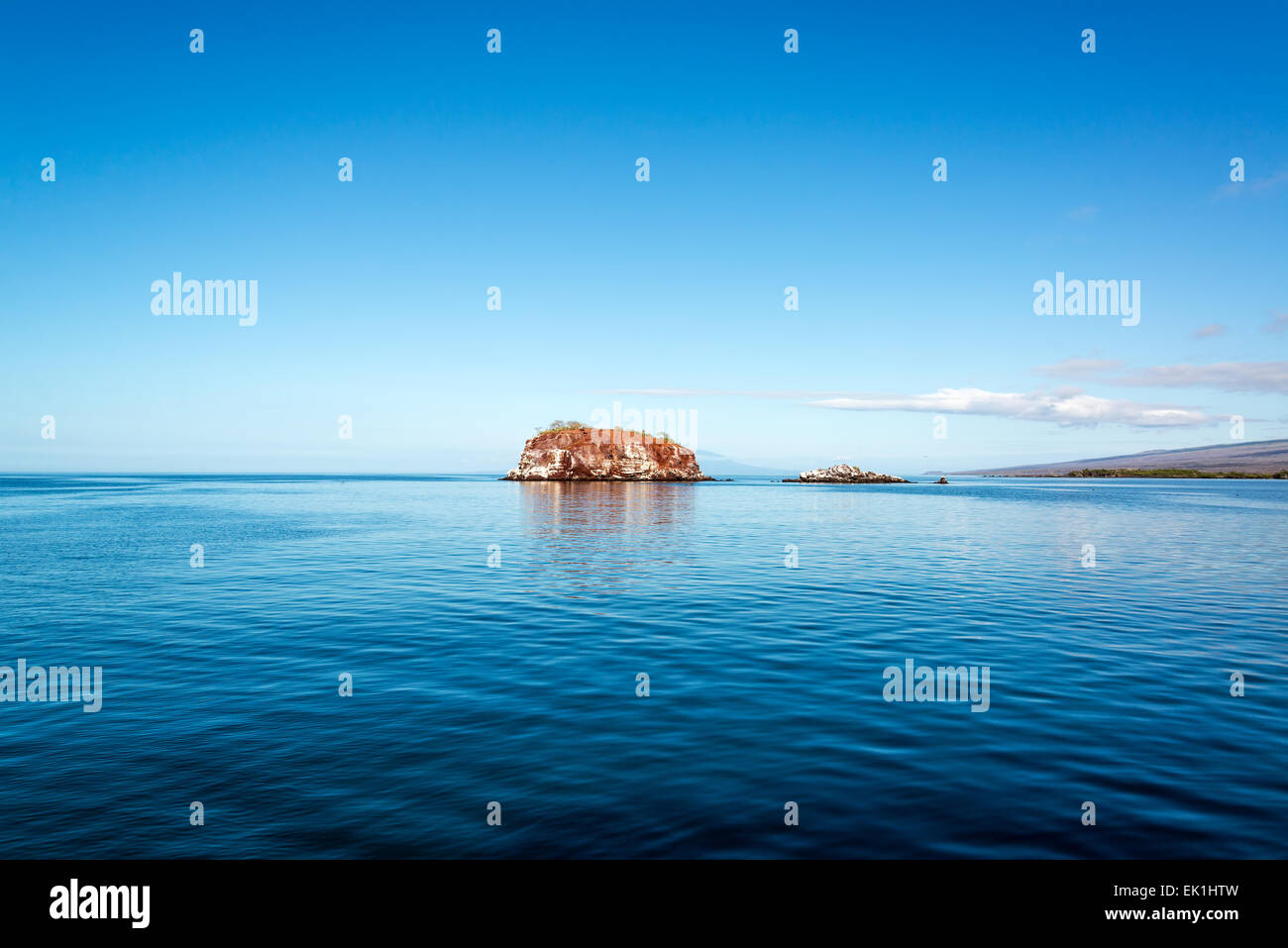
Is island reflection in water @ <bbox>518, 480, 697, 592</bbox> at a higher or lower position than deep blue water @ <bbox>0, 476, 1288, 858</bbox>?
higher

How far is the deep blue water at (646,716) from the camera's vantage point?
968 cm

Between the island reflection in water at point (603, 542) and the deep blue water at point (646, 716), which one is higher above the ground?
the island reflection in water at point (603, 542)

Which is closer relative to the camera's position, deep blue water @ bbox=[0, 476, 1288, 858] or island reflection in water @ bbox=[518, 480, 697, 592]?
deep blue water @ bbox=[0, 476, 1288, 858]

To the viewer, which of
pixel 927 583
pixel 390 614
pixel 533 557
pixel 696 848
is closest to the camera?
pixel 696 848

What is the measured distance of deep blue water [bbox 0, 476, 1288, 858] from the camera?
9680mm

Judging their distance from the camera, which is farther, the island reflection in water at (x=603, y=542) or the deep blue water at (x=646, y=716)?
the island reflection in water at (x=603, y=542)

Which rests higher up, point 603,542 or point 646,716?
point 603,542

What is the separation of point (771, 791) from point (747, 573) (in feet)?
82.6

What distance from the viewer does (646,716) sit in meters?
14.7

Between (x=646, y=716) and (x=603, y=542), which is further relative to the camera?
(x=603, y=542)
